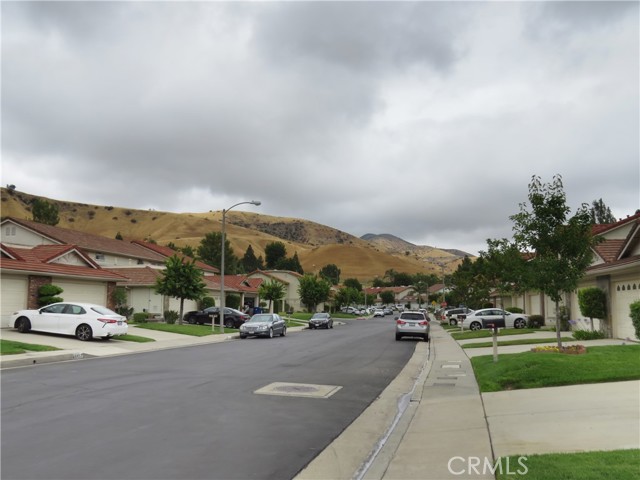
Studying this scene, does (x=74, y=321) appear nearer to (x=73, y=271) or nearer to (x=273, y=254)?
(x=73, y=271)

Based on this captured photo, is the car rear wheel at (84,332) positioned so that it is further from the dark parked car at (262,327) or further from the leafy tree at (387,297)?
the leafy tree at (387,297)

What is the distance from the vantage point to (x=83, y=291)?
31859 millimetres

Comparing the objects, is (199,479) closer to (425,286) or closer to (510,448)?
(510,448)

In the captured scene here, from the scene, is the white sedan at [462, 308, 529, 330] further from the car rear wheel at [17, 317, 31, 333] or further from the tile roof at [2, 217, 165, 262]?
the tile roof at [2, 217, 165, 262]

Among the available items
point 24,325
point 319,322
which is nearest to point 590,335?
point 24,325

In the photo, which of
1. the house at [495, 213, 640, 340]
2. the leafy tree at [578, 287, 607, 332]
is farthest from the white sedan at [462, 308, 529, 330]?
the leafy tree at [578, 287, 607, 332]

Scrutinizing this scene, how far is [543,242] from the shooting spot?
52.9 ft

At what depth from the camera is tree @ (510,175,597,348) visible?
15.7 meters

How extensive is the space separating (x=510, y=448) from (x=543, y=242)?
10385 millimetres

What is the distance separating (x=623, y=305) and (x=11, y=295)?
28182 mm

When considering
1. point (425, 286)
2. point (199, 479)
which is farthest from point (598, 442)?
point (425, 286)

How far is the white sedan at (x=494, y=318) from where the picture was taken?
123 ft

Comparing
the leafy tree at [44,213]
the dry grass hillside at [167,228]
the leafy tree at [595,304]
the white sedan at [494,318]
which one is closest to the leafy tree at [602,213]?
the white sedan at [494,318]

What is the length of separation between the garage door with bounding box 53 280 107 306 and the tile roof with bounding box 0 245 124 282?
723mm
